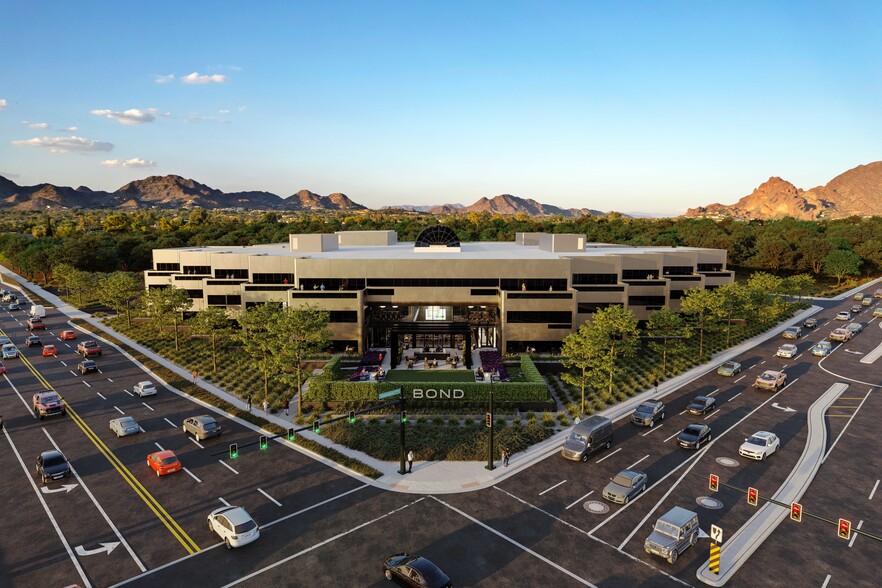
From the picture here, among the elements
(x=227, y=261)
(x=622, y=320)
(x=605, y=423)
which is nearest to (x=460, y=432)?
(x=605, y=423)

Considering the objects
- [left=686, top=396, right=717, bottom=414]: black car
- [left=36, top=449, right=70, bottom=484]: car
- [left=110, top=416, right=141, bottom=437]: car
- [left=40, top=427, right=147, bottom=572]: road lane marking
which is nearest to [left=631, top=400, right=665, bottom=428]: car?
[left=686, top=396, right=717, bottom=414]: black car

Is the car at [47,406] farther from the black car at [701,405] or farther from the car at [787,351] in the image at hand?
the car at [787,351]

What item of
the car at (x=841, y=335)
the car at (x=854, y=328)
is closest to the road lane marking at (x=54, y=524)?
the car at (x=841, y=335)

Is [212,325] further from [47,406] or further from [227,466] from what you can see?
[227,466]

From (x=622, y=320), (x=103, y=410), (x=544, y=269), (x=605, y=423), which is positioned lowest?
(x=103, y=410)

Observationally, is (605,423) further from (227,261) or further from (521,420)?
(227,261)
